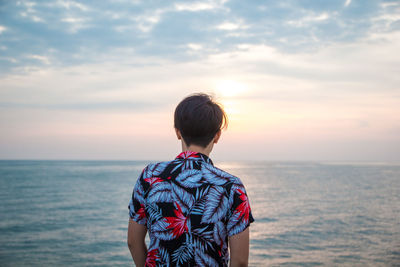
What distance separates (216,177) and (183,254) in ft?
1.50

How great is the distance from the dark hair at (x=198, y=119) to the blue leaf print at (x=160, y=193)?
11.3 inches

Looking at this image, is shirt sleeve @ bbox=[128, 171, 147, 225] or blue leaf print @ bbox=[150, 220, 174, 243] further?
shirt sleeve @ bbox=[128, 171, 147, 225]

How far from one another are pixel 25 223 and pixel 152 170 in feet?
83.0

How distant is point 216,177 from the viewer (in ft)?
5.86

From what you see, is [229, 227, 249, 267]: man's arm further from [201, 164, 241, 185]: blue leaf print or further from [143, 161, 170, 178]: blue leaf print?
[143, 161, 170, 178]: blue leaf print

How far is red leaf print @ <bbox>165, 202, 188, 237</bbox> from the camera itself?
1.78m

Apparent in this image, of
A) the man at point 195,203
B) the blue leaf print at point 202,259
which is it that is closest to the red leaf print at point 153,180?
the man at point 195,203

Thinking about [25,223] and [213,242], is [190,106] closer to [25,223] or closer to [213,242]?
[213,242]

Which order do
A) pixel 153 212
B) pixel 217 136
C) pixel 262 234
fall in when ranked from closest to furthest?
1. pixel 153 212
2. pixel 217 136
3. pixel 262 234

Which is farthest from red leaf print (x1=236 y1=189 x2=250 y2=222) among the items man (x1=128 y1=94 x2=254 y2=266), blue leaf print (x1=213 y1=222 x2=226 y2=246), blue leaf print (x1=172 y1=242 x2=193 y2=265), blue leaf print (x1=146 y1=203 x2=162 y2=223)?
blue leaf print (x1=146 y1=203 x2=162 y2=223)

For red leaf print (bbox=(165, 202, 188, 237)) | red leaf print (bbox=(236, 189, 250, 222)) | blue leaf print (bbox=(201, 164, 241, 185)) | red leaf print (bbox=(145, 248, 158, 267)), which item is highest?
blue leaf print (bbox=(201, 164, 241, 185))

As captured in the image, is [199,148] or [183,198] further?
[199,148]

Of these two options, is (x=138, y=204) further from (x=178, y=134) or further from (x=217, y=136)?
(x=217, y=136)

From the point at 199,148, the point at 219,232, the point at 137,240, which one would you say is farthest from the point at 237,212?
the point at 137,240
